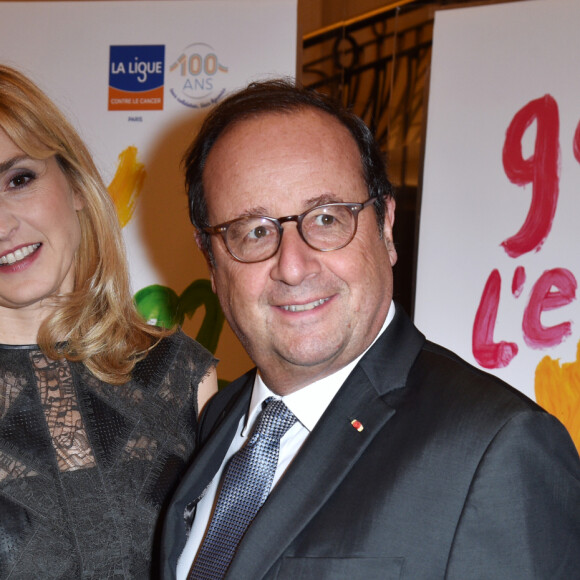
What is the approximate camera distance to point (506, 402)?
1287 mm

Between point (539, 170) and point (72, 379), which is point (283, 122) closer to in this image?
point (72, 379)

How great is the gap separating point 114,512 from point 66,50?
75.4 inches

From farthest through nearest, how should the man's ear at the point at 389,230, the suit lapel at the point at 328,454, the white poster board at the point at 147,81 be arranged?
1. the white poster board at the point at 147,81
2. the man's ear at the point at 389,230
3. the suit lapel at the point at 328,454

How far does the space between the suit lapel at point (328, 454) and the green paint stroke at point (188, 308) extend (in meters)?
1.40

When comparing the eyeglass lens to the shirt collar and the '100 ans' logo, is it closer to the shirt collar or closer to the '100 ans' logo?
the shirt collar

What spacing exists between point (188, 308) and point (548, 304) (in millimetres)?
1281

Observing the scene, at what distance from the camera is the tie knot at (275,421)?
5.14 feet

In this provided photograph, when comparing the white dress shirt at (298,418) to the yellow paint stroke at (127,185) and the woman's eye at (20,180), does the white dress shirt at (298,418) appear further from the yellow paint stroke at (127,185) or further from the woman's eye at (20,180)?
the yellow paint stroke at (127,185)

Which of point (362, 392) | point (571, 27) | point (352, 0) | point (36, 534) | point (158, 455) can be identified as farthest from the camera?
point (352, 0)

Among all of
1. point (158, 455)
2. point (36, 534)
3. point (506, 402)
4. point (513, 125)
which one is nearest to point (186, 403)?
point (158, 455)

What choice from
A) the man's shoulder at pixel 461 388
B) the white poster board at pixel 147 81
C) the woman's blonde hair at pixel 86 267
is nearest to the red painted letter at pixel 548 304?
the white poster board at pixel 147 81

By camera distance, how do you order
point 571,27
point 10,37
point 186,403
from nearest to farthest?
1. point 186,403
2. point 571,27
3. point 10,37

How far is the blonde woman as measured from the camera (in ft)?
5.65

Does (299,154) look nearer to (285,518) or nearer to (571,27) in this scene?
(285,518)
